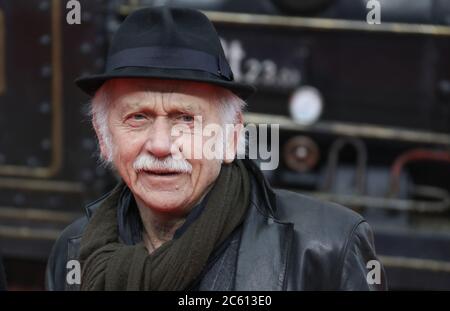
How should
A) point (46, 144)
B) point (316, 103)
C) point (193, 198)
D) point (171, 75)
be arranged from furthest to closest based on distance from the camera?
point (46, 144)
point (316, 103)
point (193, 198)
point (171, 75)

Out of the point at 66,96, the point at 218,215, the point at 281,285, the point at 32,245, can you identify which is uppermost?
the point at 66,96

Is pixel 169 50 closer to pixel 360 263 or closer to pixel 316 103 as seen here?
pixel 360 263

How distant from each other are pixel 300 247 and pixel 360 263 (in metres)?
0.13

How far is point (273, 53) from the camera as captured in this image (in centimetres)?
322

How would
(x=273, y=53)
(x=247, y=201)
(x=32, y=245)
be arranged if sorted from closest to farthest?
1. (x=247, y=201)
2. (x=273, y=53)
3. (x=32, y=245)

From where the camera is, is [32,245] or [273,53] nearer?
[273,53]

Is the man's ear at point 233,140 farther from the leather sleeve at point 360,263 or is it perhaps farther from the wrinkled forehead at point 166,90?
the leather sleeve at point 360,263

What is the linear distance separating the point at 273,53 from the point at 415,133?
681mm

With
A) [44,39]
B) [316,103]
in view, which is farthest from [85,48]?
[316,103]

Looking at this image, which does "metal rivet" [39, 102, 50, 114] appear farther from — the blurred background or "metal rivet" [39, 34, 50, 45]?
"metal rivet" [39, 34, 50, 45]

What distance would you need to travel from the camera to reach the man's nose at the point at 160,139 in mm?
1571

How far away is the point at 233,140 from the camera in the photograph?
1712 millimetres

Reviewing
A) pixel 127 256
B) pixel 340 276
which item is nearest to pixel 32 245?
pixel 127 256

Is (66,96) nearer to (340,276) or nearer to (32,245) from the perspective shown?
(32,245)
